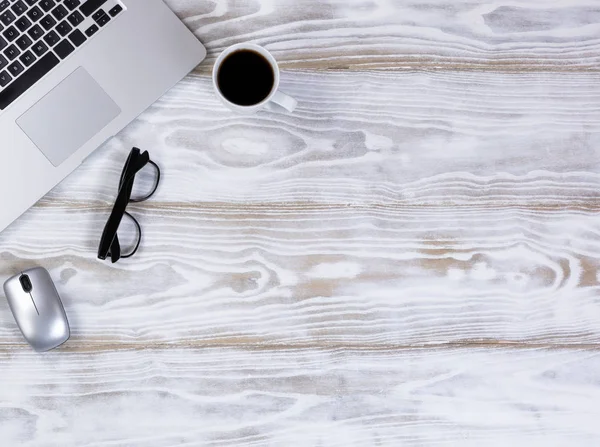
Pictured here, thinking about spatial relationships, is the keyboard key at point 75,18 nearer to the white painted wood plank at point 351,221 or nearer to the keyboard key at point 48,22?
the keyboard key at point 48,22

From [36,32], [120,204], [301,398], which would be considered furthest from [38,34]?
[301,398]

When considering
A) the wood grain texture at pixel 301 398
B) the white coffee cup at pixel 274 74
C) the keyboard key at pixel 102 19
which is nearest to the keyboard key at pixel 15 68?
the keyboard key at pixel 102 19

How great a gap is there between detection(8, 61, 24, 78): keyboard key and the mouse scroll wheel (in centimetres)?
24

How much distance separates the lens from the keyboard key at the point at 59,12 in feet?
2.25

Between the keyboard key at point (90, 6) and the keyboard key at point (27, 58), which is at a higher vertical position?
the keyboard key at point (90, 6)

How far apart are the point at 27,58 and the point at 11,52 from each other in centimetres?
2

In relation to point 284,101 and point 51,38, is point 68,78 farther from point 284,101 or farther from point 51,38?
point 284,101

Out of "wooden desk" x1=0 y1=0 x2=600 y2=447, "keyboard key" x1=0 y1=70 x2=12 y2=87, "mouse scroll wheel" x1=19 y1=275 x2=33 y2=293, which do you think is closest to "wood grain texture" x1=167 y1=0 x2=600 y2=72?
"wooden desk" x1=0 y1=0 x2=600 y2=447

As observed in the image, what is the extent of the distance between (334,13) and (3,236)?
513 mm

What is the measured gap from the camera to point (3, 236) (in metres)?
0.74

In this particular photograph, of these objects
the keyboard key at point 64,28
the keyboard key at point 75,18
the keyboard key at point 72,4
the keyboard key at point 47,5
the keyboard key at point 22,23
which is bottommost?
the keyboard key at point 22,23

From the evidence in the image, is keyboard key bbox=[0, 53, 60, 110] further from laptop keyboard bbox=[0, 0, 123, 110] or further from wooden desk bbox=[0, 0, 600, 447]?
wooden desk bbox=[0, 0, 600, 447]

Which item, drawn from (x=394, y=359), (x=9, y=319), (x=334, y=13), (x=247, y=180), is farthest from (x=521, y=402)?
(x=9, y=319)

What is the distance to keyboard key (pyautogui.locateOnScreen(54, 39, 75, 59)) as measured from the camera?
0.69 meters
